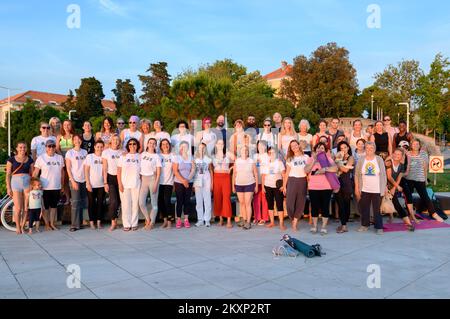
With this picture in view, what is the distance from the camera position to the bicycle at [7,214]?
7461mm

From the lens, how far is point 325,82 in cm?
4744

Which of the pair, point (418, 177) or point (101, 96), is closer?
point (418, 177)

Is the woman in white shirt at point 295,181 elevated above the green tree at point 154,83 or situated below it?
below

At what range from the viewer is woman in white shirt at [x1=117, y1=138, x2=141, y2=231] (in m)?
7.52

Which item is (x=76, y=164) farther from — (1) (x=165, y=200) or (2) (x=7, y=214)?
(1) (x=165, y=200)

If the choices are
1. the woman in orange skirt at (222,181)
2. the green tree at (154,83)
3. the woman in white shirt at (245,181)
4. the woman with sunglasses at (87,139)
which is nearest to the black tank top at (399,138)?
the woman in white shirt at (245,181)

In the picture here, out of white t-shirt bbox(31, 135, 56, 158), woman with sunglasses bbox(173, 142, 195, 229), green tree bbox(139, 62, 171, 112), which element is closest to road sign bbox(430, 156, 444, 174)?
woman with sunglasses bbox(173, 142, 195, 229)

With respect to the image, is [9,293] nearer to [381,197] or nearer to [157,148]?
[157,148]

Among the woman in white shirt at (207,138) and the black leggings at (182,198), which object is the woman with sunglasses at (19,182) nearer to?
the black leggings at (182,198)

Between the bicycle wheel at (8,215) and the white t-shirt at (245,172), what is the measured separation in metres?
4.43
